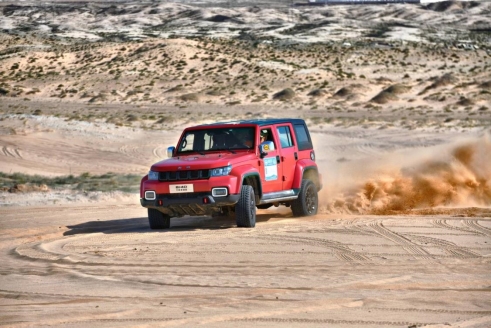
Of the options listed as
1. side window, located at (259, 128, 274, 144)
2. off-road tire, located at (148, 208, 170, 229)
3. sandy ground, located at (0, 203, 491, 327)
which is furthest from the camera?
side window, located at (259, 128, 274, 144)

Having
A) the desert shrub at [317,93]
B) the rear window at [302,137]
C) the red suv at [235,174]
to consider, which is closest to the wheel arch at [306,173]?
the red suv at [235,174]

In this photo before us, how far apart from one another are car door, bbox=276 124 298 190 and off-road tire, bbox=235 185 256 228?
1.28m

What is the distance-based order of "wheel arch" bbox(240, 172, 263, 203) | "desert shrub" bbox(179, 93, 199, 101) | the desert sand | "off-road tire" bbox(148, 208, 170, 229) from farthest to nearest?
"desert shrub" bbox(179, 93, 199, 101) → "off-road tire" bbox(148, 208, 170, 229) → "wheel arch" bbox(240, 172, 263, 203) → the desert sand

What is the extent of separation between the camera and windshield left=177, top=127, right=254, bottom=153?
16.1 meters

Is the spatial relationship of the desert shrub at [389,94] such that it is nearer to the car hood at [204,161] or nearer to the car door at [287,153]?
the car door at [287,153]

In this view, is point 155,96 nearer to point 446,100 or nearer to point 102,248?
point 446,100

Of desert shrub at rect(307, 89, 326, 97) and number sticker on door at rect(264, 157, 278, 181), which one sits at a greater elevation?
number sticker on door at rect(264, 157, 278, 181)

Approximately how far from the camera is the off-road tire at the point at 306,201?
55.9ft

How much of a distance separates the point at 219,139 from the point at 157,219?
5.47 ft

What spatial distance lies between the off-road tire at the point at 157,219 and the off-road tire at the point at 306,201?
2.38m

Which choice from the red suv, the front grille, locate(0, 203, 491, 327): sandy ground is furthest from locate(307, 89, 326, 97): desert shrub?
the front grille

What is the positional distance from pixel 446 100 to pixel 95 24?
216 ft

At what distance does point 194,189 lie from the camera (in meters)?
15.2

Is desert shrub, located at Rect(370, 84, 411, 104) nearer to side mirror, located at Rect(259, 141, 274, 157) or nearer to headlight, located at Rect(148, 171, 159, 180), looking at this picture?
side mirror, located at Rect(259, 141, 274, 157)
